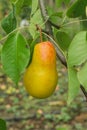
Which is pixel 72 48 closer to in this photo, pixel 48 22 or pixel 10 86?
pixel 48 22

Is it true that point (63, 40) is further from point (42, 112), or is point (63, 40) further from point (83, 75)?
point (42, 112)

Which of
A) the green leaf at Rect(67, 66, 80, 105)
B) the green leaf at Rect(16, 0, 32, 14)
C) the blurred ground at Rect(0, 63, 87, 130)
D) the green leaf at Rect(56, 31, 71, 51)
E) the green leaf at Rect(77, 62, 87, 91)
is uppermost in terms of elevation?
the green leaf at Rect(16, 0, 32, 14)

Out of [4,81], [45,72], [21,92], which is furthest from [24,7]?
[4,81]

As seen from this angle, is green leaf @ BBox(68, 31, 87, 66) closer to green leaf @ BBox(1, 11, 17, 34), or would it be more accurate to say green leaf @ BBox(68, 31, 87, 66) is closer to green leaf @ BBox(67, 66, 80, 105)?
green leaf @ BBox(67, 66, 80, 105)

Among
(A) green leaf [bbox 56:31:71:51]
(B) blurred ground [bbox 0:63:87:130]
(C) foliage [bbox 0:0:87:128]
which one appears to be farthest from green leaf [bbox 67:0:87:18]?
(B) blurred ground [bbox 0:63:87:130]

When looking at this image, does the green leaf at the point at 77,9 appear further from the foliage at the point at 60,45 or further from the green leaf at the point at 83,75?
the green leaf at the point at 83,75

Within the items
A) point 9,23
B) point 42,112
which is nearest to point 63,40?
point 9,23
